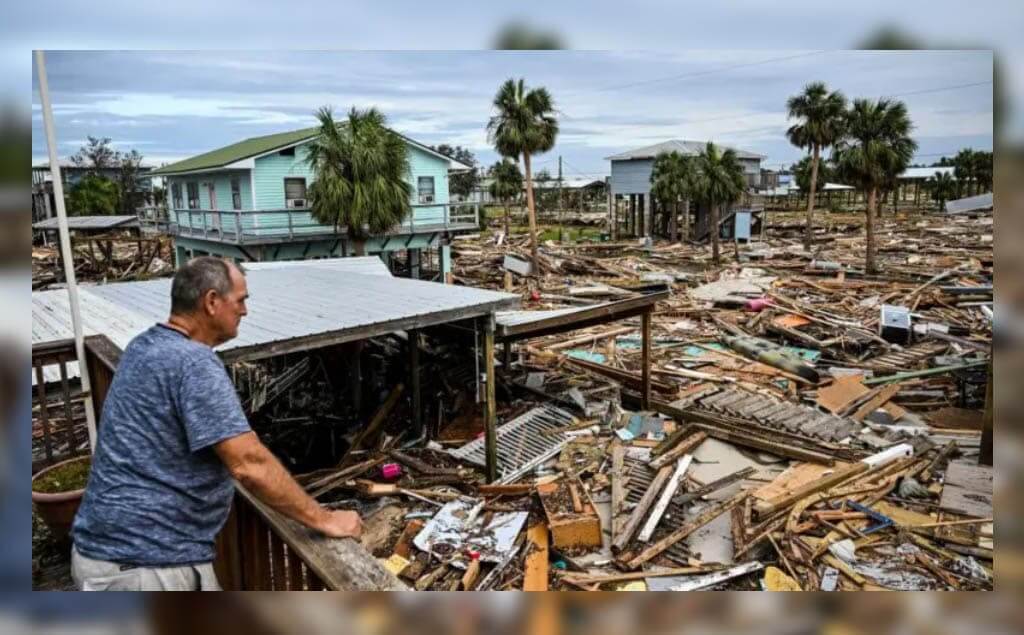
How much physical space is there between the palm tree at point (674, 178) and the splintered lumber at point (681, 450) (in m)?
27.4

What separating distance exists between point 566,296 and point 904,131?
14.5 m

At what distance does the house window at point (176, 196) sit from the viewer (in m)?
30.0

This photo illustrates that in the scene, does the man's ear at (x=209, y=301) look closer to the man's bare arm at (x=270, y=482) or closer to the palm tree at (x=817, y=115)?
the man's bare arm at (x=270, y=482)

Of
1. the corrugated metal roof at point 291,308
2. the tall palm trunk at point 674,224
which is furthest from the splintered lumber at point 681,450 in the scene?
the tall palm trunk at point 674,224

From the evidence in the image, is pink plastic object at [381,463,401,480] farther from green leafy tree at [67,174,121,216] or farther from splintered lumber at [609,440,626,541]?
green leafy tree at [67,174,121,216]

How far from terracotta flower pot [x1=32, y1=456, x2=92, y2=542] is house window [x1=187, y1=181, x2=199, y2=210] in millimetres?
25303

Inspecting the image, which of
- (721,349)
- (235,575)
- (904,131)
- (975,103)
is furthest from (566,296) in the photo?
(235,575)

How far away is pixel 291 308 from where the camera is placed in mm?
8211

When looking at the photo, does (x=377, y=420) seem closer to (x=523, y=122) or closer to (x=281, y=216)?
(x=281, y=216)

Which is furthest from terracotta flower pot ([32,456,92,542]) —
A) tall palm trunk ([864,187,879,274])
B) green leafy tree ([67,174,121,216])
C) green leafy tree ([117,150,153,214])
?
green leafy tree ([117,150,153,214])

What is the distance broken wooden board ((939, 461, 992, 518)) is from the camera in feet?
26.4

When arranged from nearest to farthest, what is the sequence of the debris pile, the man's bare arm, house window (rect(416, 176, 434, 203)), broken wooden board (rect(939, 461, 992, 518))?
the man's bare arm
the debris pile
broken wooden board (rect(939, 461, 992, 518))
house window (rect(416, 176, 434, 203))

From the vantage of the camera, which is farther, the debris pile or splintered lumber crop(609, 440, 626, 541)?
splintered lumber crop(609, 440, 626, 541)

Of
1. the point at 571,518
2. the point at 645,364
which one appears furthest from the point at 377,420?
the point at 645,364
